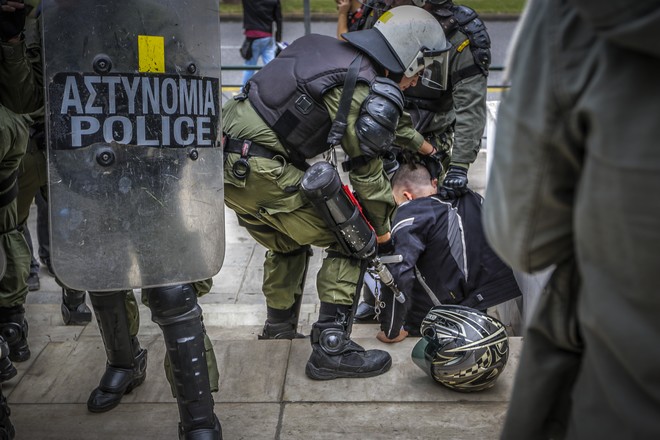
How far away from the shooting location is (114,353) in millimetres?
3152

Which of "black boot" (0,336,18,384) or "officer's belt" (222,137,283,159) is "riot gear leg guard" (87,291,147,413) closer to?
"black boot" (0,336,18,384)

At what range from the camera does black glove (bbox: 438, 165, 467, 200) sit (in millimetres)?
4477

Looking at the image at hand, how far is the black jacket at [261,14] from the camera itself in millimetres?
9727

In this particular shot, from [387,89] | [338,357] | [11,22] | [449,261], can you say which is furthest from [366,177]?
[11,22]

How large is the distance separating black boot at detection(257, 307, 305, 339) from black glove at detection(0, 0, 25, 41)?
6.37 feet

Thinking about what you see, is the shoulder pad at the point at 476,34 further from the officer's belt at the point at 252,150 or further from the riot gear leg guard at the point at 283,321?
the officer's belt at the point at 252,150

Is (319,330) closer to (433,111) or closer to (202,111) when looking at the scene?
(202,111)

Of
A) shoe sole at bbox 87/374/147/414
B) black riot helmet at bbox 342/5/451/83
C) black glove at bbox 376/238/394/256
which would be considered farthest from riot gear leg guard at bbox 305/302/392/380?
black riot helmet at bbox 342/5/451/83

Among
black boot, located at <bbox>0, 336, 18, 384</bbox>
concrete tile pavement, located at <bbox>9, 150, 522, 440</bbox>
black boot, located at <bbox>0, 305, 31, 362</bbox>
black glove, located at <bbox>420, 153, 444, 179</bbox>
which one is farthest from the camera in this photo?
black glove, located at <bbox>420, 153, 444, 179</bbox>

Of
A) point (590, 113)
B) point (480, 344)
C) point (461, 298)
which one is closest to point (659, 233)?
point (590, 113)

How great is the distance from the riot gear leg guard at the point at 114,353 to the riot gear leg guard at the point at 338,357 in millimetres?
770

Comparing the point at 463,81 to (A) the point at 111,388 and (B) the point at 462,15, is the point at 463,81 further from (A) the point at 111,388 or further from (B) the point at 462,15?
(A) the point at 111,388

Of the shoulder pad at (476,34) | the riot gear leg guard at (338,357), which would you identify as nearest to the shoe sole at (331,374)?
the riot gear leg guard at (338,357)

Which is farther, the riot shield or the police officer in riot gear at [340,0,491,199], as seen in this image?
the police officer in riot gear at [340,0,491,199]
